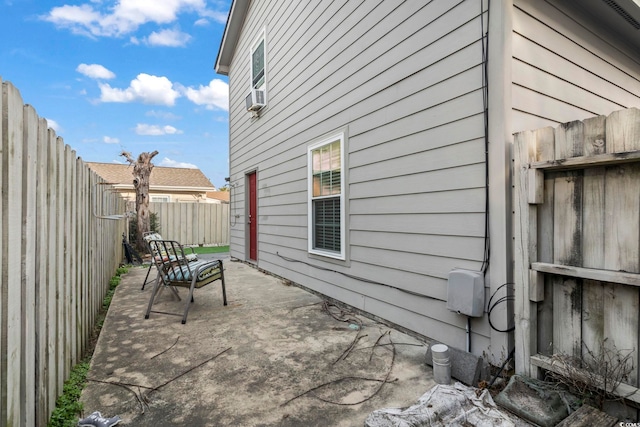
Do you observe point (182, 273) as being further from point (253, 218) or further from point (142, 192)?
point (142, 192)

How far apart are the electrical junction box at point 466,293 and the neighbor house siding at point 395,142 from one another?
0.36 feet

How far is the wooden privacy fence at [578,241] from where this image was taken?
5.27 feet

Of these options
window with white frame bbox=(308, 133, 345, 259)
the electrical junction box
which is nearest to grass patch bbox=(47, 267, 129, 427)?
the electrical junction box

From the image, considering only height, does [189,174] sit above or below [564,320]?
above

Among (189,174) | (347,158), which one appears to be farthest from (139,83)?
(347,158)

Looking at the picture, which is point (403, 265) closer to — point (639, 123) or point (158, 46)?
point (639, 123)

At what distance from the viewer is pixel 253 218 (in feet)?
22.4

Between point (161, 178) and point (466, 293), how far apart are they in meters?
18.5

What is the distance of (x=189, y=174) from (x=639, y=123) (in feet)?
65.8

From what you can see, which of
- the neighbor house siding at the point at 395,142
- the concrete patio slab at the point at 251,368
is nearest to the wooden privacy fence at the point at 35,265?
the concrete patio slab at the point at 251,368

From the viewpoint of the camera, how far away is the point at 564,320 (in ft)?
6.15

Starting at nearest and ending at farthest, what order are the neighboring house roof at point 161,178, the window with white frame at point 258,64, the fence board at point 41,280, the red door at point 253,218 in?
the fence board at point 41,280 → the window with white frame at point 258,64 → the red door at point 253,218 → the neighboring house roof at point 161,178

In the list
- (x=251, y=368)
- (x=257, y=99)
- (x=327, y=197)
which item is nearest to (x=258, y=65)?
(x=257, y=99)

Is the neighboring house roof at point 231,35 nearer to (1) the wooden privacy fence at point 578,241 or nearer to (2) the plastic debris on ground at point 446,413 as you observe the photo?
(1) the wooden privacy fence at point 578,241
